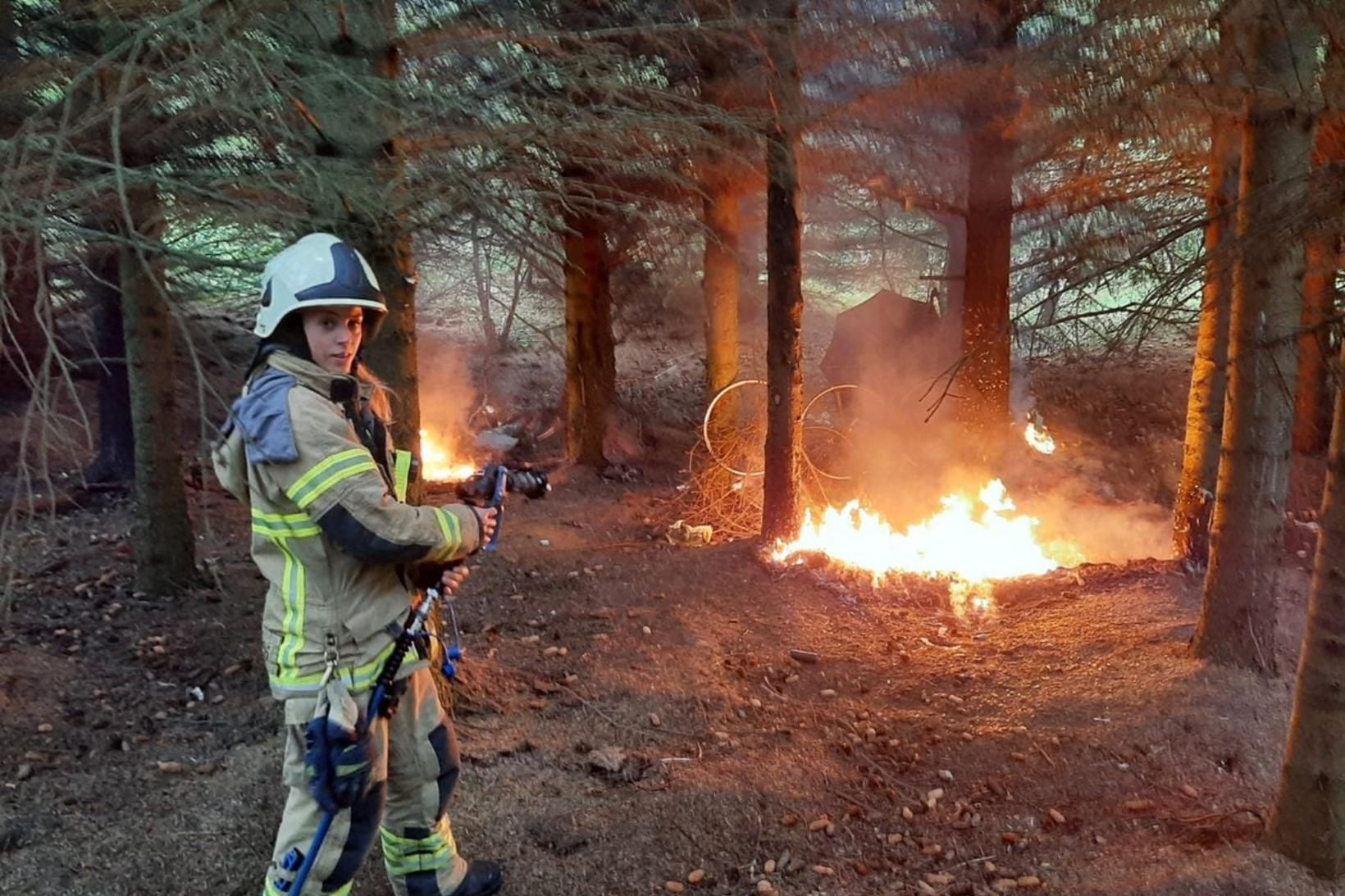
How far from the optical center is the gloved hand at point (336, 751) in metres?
2.75

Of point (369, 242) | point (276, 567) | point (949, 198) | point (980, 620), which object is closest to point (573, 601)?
point (980, 620)

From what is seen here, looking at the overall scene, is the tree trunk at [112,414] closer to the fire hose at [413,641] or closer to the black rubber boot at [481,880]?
the black rubber boot at [481,880]

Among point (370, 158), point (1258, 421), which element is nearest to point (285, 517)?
point (370, 158)

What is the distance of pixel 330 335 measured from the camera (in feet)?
9.50

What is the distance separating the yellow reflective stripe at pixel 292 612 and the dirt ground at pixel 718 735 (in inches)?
52.1

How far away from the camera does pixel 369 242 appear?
4.30m

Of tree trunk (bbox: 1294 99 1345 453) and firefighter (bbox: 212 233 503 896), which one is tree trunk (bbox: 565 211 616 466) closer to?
tree trunk (bbox: 1294 99 1345 453)

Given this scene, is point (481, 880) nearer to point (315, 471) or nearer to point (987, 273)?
point (315, 471)

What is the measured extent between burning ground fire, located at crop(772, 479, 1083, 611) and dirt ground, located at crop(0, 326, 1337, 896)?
0.42 metres

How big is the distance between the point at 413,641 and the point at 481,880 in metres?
1.09

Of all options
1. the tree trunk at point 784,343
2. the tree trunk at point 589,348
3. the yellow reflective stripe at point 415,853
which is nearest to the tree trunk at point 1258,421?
the tree trunk at point 784,343

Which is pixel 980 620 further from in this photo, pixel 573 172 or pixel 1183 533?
pixel 573 172

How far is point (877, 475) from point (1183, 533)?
4.06 metres

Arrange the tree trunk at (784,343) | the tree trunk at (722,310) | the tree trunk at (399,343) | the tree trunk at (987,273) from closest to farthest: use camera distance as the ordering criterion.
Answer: the tree trunk at (399,343)
the tree trunk at (784,343)
the tree trunk at (987,273)
the tree trunk at (722,310)
